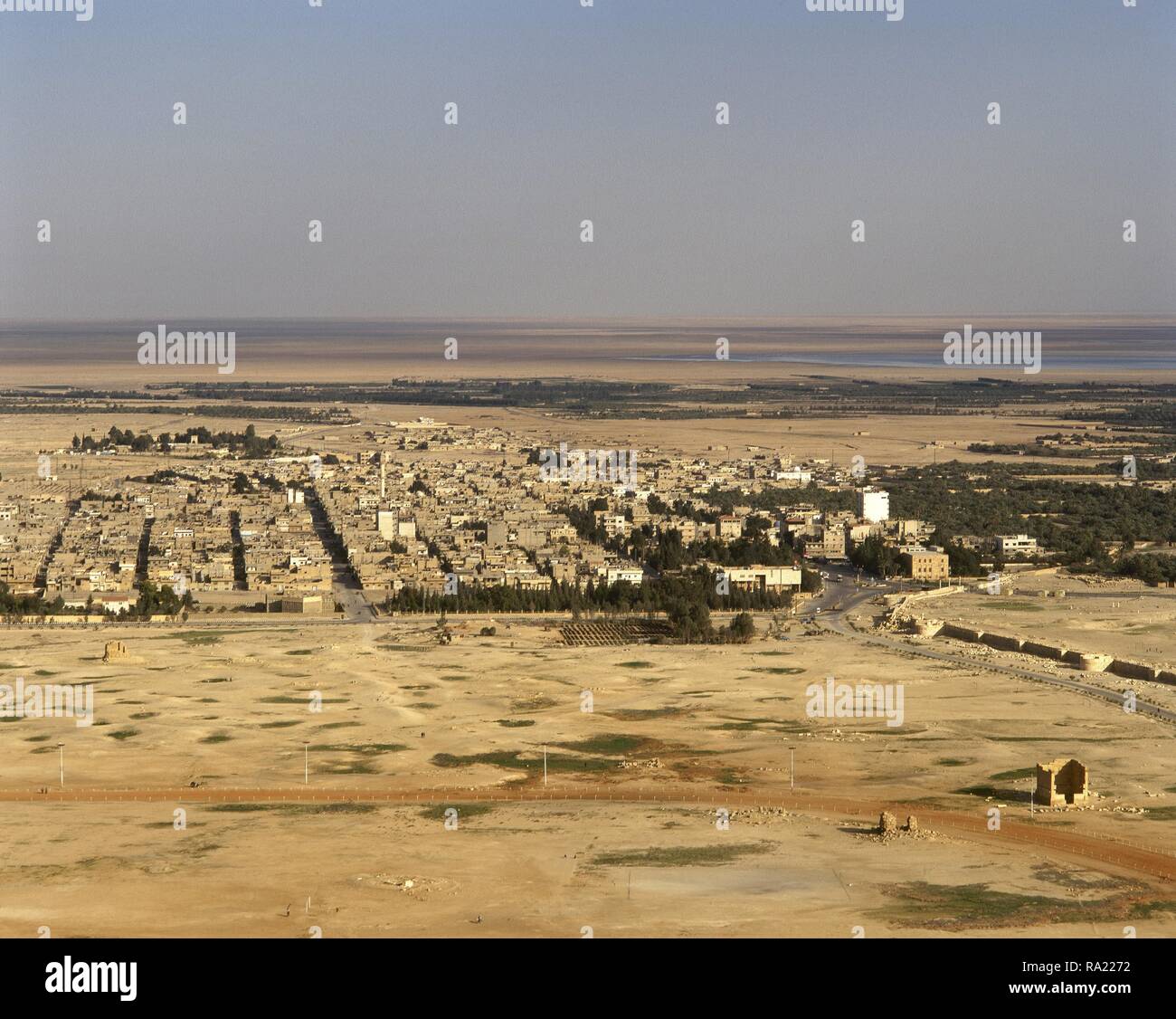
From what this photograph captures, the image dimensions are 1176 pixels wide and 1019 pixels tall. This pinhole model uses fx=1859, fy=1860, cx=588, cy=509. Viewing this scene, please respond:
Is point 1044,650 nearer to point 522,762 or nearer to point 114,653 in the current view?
point 522,762

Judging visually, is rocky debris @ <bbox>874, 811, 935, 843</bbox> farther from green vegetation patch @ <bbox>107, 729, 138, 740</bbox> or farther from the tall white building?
the tall white building

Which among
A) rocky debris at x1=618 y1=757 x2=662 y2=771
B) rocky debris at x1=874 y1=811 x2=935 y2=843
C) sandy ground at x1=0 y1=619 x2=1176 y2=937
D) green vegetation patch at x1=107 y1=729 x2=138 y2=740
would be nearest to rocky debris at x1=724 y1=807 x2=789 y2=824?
sandy ground at x1=0 y1=619 x2=1176 y2=937

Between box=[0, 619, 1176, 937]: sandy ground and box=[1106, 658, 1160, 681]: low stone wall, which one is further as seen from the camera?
box=[1106, 658, 1160, 681]: low stone wall

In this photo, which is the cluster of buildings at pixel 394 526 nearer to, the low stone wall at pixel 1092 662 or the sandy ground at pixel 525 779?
the sandy ground at pixel 525 779

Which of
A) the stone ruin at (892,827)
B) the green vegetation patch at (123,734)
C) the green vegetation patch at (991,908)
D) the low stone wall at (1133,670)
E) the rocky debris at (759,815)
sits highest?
the low stone wall at (1133,670)

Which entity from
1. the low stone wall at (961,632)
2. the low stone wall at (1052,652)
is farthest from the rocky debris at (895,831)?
the low stone wall at (961,632)

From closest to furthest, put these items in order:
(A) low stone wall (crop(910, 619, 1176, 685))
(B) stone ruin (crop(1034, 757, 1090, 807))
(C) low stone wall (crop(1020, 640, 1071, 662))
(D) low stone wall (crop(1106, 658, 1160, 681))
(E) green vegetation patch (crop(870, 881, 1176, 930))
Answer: (E) green vegetation patch (crop(870, 881, 1176, 930))
(B) stone ruin (crop(1034, 757, 1090, 807))
(D) low stone wall (crop(1106, 658, 1160, 681))
(A) low stone wall (crop(910, 619, 1176, 685))
(C) low stone wall (crop(1020, 640, 1071, 662))
